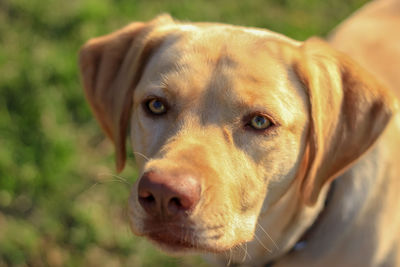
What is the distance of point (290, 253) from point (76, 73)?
2794mm

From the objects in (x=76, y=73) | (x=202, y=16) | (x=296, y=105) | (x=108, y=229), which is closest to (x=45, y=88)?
(x=76, y=73)

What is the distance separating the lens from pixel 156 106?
117 inches

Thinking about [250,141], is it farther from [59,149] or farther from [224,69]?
[59,149]

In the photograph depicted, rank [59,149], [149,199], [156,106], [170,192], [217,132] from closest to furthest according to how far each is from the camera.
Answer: [170,192], [149,199], [217,132], [156,106], [59,149]

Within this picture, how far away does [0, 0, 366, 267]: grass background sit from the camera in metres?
4.41

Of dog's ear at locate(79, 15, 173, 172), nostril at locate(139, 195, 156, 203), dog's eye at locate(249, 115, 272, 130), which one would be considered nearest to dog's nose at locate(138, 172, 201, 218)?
nostril at locate(139, 195, 156, 203)

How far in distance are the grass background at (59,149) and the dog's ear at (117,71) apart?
0.50 metres

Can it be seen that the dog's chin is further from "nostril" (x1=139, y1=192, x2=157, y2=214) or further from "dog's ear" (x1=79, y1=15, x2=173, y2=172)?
"dog's ear" (x1=79, y1=15, x2=173, y2=172)

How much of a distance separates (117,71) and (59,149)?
155 centimetres

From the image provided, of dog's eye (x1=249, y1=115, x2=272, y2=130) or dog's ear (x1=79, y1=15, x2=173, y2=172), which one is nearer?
dog's eye (x1=249, y1=115, x2=272, y2=130)

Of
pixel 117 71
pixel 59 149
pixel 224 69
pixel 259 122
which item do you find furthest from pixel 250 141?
pixel 59 149

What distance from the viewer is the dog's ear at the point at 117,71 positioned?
128 inches

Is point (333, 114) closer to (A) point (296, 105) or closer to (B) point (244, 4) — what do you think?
(A) point (296, 105)

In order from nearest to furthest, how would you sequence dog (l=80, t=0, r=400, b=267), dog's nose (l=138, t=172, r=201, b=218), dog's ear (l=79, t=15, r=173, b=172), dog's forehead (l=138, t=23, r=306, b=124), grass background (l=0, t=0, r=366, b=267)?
dog's nose (l=138, t=172, r=201, b=218) → dog (l=80, t=0, r=400, b=267) → dog's forehead (l=138, t=23, r=306, b=124) → dog's ear (l=79, t=15, r=173, b=172) → grass background (l=0, t=0, r=366, b=267)
